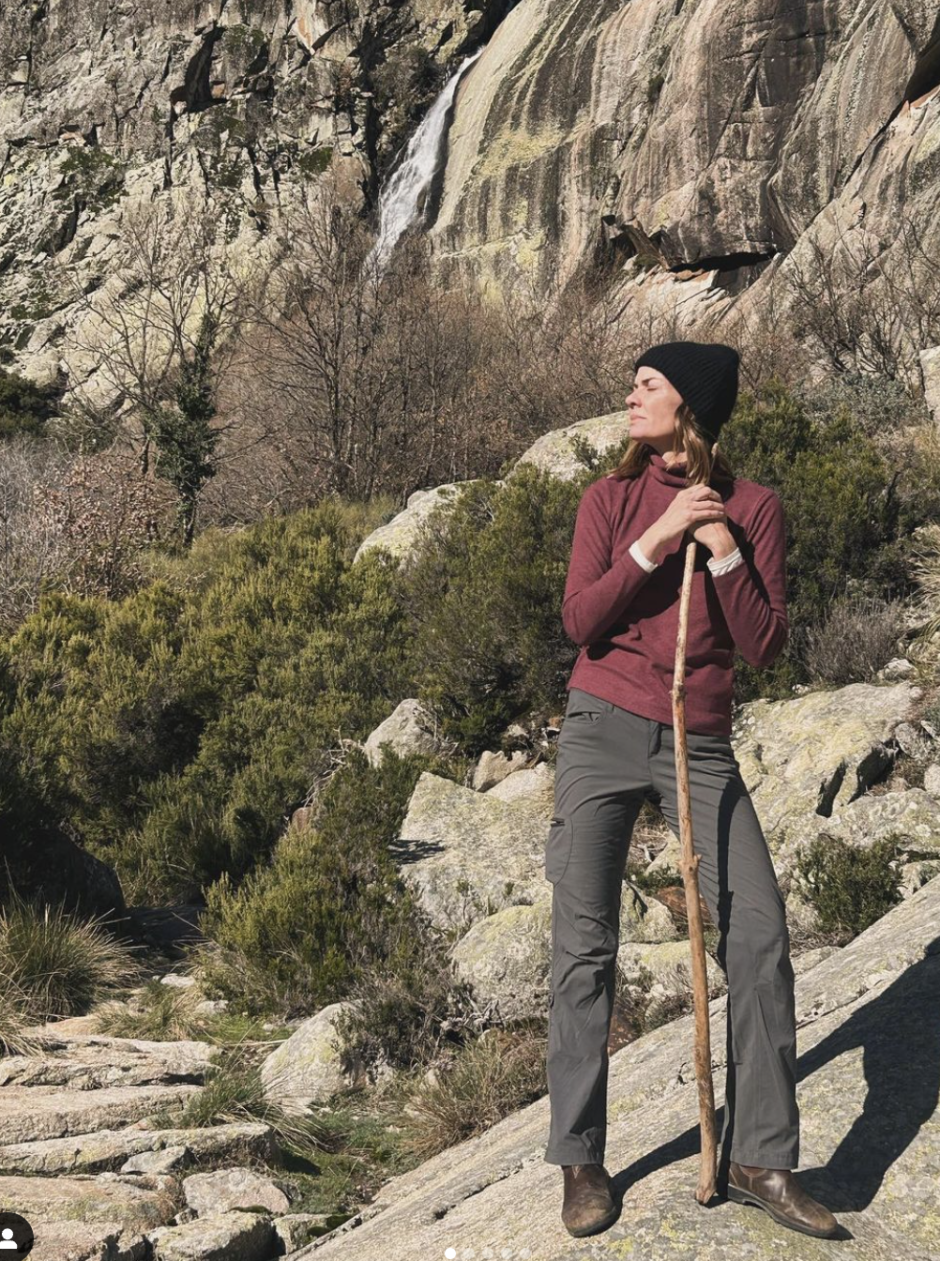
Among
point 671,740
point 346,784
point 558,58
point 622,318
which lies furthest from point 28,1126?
point 558,58

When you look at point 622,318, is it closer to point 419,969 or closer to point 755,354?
point 755,354

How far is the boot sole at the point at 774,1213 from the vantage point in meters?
2.47

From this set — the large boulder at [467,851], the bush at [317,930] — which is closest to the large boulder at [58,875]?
the bush at [317,930]

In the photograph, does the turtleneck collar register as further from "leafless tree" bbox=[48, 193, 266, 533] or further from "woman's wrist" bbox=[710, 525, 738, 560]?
"leafless tree" bbox=[48, 193, 266, 533]

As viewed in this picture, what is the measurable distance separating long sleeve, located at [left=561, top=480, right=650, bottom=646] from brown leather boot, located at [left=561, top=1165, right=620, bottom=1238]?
3.89 feet

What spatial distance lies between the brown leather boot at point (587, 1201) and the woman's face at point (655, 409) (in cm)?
174

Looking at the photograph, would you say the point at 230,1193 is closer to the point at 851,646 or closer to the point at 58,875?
the point at 58,875

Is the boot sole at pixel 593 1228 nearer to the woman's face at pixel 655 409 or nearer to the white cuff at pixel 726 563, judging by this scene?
the white cuff at pixel 726 563

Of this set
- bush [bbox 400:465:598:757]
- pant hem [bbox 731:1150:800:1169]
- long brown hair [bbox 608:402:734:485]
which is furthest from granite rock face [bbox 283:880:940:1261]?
bush [bbox 400:465:598:757]

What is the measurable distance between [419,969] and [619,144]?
1186 inches

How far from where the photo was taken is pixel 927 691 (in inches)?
303

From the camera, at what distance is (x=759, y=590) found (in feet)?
9.59

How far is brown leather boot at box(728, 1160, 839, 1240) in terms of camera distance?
8.14ft

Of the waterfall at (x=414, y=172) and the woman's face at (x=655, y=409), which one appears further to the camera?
the waterfall at (x=414, y=172)
